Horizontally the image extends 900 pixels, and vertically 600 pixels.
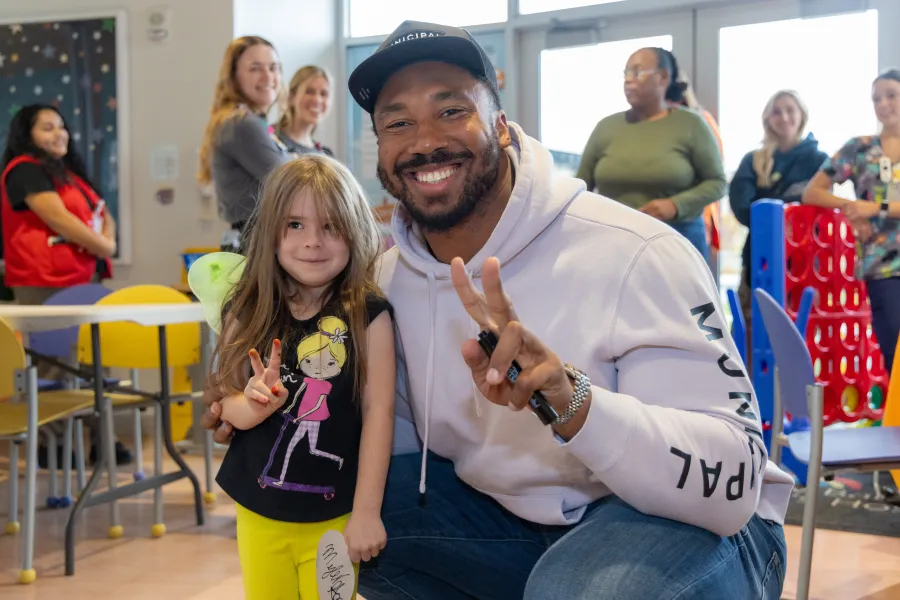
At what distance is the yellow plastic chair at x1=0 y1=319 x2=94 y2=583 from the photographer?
2566mm

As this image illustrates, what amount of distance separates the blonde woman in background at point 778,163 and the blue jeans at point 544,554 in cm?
277

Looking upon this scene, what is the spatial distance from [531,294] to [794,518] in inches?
82.8

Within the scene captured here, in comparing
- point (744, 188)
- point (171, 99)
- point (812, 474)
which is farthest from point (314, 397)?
point (171, 99)

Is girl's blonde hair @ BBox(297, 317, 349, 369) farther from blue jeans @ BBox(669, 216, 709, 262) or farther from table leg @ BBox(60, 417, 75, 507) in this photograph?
blue jeans @ BBox(669, 216, 709, 262)

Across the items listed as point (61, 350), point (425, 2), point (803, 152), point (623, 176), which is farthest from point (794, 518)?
point (425, 2)

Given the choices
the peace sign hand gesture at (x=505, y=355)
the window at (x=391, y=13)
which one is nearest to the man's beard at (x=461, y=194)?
the peace sign hand gesture at (x=505, y=355)

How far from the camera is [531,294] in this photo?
4.60 ft

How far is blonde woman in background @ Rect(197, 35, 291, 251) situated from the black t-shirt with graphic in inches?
57.9

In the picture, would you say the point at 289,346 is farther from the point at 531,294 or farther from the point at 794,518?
the point at 794,518

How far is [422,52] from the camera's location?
1474mm

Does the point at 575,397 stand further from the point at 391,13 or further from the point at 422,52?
the point at 391,13

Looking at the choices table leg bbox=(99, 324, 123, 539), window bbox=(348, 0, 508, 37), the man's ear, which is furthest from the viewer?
window bbox=(348, 0, 508, 37)
